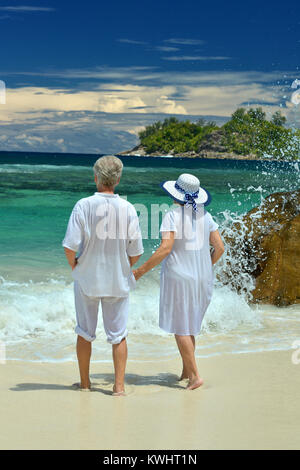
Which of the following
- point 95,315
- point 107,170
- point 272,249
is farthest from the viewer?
point 272,249

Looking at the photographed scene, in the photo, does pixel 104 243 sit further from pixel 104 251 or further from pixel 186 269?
pixel 186 269

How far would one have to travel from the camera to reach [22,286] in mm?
8719

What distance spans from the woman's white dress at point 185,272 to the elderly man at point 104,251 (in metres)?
0.37

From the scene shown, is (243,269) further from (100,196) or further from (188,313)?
(100,196)

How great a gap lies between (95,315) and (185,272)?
2.51 feet

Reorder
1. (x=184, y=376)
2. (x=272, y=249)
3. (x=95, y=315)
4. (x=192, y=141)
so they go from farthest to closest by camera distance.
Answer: (x=192, y=141), (x=272, y=249), (x=184, y=376), (x=95, y=315)

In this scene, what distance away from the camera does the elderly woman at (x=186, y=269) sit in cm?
436

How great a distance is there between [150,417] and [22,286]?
5.43 m

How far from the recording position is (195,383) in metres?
4.39

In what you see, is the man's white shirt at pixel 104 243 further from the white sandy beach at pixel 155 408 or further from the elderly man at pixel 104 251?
the white sandy beach at pixel 155 408

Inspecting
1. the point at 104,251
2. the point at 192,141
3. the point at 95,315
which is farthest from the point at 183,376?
the point at 192,141

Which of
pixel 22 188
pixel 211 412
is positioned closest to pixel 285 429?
pixel 211 412

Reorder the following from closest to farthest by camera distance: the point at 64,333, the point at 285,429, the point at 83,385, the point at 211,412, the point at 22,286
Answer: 1. the point at 285,429
2. the point at 211,412
3. the point at 83,385
4. the point at 64,333
5. the point at 22,286

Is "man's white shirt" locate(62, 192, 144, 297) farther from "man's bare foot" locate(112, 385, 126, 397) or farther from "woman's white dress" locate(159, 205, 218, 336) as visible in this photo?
"man's bare foot" locate(112, 385, 126, 397)
